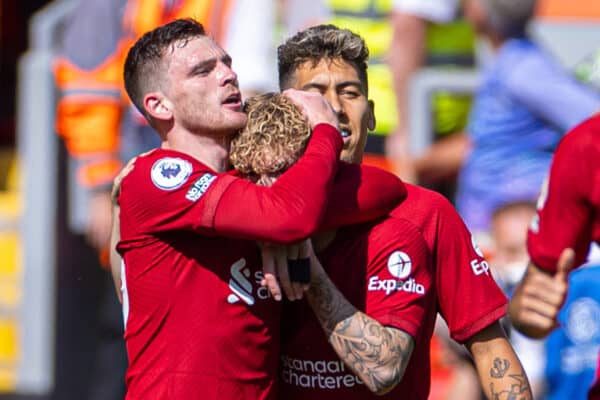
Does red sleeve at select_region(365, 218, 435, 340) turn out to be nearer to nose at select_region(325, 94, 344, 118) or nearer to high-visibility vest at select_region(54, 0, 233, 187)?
nose at select_region(325, 94, 344, 118)

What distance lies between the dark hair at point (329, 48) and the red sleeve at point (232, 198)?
0.37 meters

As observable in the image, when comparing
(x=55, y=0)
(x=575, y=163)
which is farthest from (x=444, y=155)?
(x=55, y=0)

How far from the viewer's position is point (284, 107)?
360 centimetres

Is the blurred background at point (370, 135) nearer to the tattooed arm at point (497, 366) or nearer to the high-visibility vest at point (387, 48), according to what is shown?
the high-visibility vest at point (387, 48)

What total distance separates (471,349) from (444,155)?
3.24 m

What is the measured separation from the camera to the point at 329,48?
12.9 feet

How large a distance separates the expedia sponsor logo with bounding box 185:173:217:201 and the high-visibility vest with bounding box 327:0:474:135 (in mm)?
3313

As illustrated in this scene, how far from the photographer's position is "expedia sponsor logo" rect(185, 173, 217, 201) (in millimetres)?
3529

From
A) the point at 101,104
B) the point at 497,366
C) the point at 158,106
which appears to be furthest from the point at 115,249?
the point at 101,104

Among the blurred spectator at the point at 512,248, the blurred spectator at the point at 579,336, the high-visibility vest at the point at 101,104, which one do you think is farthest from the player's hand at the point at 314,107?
the high-visibility vest at the point at 101,104

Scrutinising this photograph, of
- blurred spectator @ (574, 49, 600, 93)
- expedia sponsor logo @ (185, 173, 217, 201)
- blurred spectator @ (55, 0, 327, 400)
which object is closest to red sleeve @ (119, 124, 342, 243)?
expedia sponsor logo @ (185, 173, 217, 201)

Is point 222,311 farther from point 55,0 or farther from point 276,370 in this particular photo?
point 55,0

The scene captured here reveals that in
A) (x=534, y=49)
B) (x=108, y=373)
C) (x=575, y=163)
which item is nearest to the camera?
(x=575, y=163)

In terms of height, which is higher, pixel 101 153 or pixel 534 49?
pixel 534 49
